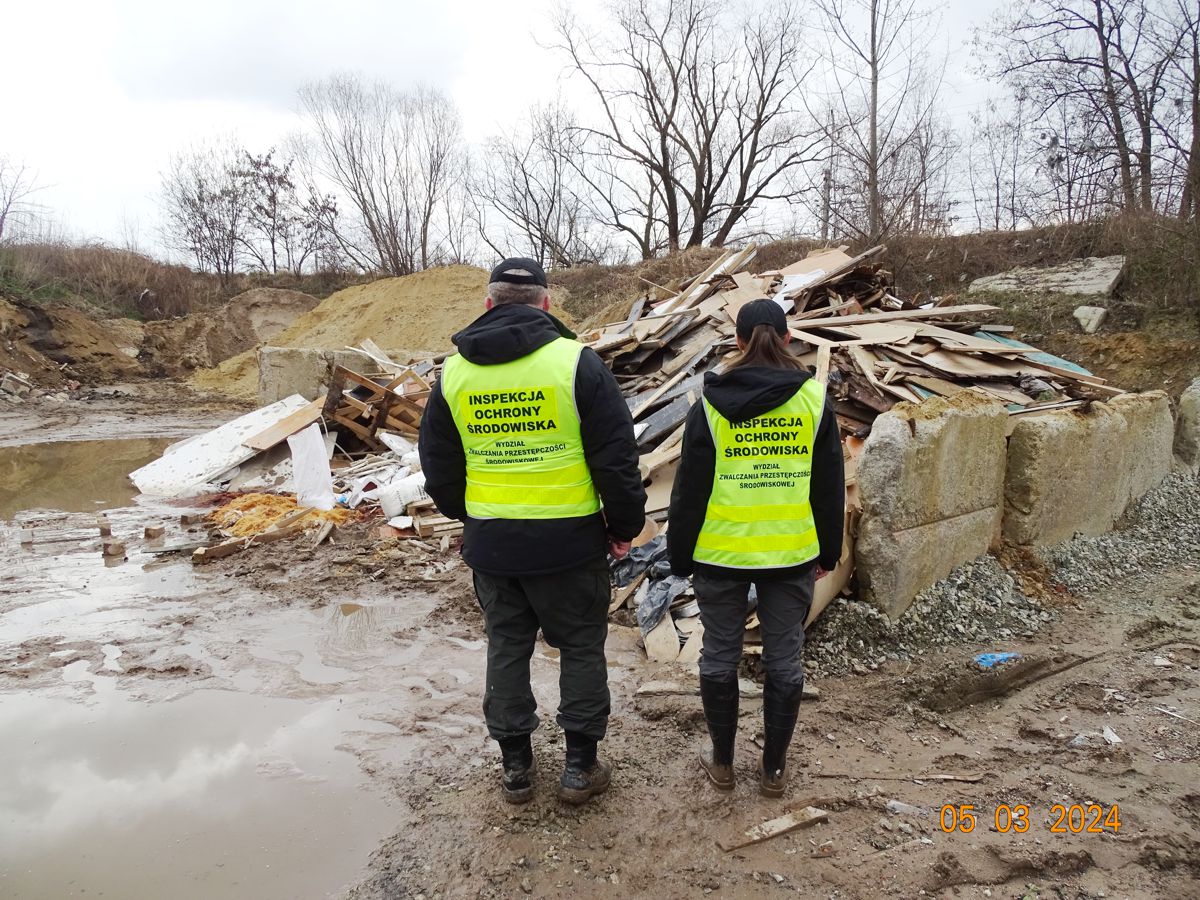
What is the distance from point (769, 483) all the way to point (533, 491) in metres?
0.93

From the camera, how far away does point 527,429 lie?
2842mm

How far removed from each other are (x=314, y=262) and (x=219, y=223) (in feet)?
13.7

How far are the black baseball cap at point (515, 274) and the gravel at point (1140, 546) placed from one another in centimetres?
460

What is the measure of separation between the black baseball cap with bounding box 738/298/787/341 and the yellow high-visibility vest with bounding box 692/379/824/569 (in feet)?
0.89

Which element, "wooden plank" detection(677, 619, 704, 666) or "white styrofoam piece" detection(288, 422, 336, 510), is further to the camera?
"white styrofoam piece" detection(288, 422, 336, 510)

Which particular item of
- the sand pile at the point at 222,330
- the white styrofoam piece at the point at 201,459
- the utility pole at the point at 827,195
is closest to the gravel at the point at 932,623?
the white styrofoam piece at the point at 201,459

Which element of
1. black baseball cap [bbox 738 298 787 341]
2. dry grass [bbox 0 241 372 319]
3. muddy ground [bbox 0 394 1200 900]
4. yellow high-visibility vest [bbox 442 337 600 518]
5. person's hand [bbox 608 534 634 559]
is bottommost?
muddy ground [bbox 0 394 1200 900]

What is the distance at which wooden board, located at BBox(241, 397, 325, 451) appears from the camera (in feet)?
32.4

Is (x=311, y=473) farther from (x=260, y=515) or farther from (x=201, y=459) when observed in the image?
(x=201, y=459)

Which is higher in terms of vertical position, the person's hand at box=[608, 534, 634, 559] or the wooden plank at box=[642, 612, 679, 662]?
the person's hand at box=[608, 534, 634, 559]

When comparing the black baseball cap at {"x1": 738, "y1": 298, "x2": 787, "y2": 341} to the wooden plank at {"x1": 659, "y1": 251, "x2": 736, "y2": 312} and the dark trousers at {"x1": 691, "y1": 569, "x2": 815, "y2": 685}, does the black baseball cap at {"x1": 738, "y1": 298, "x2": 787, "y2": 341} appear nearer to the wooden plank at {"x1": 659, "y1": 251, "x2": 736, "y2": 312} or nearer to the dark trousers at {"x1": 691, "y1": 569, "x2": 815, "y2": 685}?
the dark trousers at {"x1": 691, "y1": 569, "x2": 815, "y2": 685}

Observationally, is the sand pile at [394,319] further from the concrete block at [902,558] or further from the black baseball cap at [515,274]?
the black baseball cap at [515,274]
